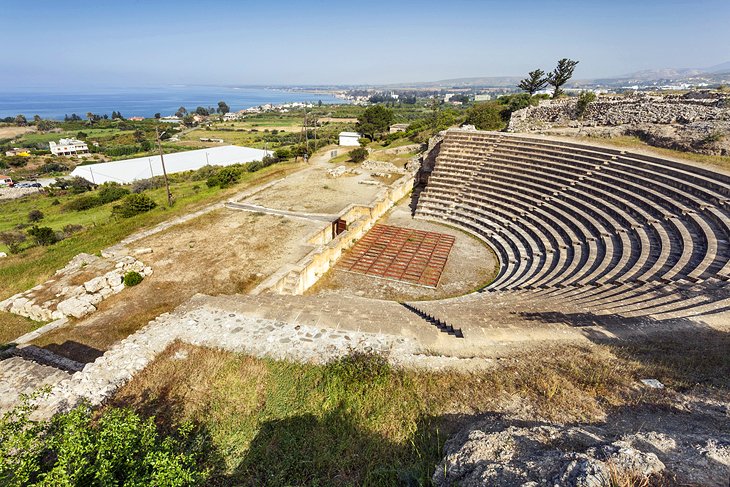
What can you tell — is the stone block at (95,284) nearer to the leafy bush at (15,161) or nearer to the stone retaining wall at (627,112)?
the stone retaining wall at (627,112)

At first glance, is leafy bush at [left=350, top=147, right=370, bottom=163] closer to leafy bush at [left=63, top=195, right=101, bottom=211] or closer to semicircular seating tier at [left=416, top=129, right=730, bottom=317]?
semicircular seating tier at [left=416, top=129, right=730, bottom=317]

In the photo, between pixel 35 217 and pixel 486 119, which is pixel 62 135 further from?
pixel 486 119

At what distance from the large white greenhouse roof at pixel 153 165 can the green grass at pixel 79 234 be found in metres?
14.3

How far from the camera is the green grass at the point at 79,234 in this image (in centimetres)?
1248

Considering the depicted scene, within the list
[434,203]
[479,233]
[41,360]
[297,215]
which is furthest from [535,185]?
[41,360]

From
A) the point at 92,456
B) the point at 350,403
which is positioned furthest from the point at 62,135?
the point at 350,403

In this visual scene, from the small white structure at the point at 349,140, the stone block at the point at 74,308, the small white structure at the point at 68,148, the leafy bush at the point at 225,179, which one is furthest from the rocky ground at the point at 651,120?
the small white structure at the point at 68,148

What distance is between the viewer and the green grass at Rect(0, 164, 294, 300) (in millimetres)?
12484

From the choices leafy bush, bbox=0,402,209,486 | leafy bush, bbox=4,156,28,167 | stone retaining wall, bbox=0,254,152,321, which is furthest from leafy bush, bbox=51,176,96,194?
leafy bush, bbox=0,402,209,486

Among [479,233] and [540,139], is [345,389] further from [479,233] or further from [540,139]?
[540,139]

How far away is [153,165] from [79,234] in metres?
32.4

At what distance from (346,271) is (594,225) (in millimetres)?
10383

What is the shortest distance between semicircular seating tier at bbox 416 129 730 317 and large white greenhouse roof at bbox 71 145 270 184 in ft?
117

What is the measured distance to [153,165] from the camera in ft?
147
